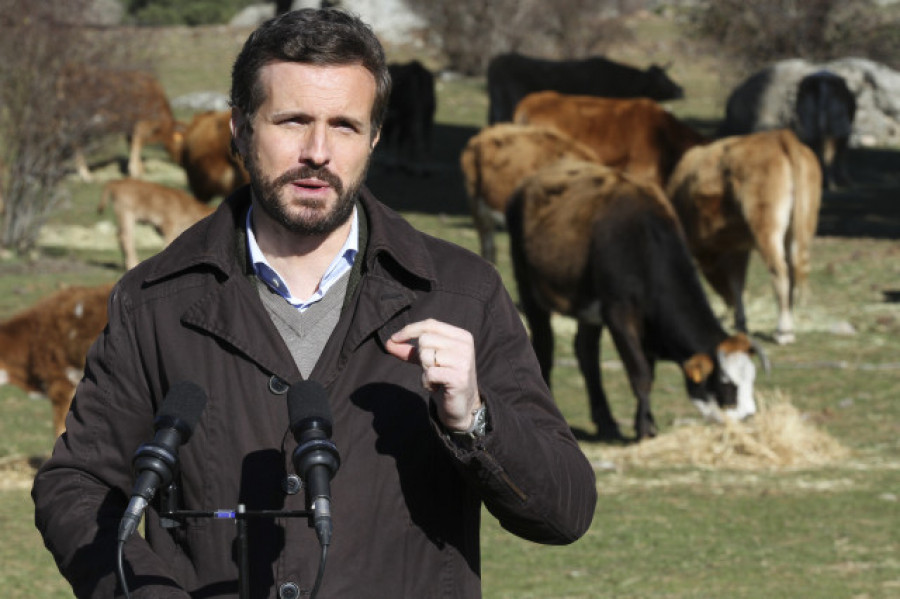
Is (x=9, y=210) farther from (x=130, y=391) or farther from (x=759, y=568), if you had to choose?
(x=130, y=391)

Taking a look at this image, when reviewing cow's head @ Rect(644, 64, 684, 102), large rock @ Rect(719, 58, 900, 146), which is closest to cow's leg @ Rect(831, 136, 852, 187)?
large rock @ Rect(719, 58, 900, 146)

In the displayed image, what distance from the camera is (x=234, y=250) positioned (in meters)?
3.33

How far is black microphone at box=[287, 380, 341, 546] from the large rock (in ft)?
97.3

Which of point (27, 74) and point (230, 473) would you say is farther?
point (27, 74)

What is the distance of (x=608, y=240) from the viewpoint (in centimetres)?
1228

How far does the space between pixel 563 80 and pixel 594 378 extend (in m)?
20.9

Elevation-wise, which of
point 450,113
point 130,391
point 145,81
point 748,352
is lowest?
point 450,113

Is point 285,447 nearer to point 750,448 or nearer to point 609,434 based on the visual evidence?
point 750,448

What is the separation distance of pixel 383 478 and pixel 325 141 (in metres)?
0.65

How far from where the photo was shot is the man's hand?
2764mm

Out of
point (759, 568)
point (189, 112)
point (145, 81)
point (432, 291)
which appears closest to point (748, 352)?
point (759, 568)

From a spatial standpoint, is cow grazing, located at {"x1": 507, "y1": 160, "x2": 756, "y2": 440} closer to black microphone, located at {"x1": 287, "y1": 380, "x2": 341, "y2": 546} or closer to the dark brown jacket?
the dark brown jacket

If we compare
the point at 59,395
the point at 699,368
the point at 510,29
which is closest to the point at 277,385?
the point at 59,395

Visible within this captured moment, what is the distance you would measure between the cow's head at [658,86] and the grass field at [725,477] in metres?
10.5
